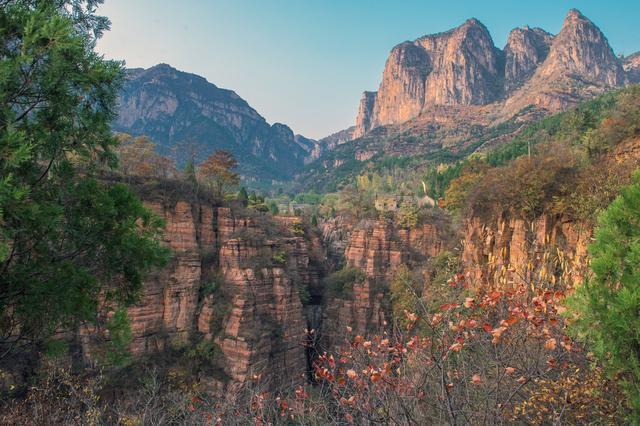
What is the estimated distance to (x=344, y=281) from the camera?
2555 cm

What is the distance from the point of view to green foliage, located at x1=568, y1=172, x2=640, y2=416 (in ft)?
14.3

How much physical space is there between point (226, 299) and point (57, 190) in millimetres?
15578

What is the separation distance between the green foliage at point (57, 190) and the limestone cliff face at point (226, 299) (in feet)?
43.1

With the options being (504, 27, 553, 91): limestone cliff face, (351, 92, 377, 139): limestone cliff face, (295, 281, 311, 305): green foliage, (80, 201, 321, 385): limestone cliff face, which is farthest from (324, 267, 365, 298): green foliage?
(351, 92, 377, 139): limestone cliff face

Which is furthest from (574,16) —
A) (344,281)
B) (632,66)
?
(344,281)

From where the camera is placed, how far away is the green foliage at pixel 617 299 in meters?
4.36

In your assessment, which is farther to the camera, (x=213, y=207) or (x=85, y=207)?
(x=213, y=207)

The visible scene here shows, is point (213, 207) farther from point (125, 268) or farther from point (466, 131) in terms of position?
point (466, 131)

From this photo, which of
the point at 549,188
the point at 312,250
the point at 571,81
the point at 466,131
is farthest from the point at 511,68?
the point at 549,188

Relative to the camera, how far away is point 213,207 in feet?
72.9

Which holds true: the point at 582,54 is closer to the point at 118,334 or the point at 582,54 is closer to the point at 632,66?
the point at 632,66

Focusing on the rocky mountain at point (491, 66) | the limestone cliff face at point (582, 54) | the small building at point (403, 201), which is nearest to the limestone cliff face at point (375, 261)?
the small building at point (403, 201)

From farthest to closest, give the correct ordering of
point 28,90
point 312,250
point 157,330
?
point 312,250 < point 157,330 < point 28,90

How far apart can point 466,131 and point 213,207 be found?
282 feet
